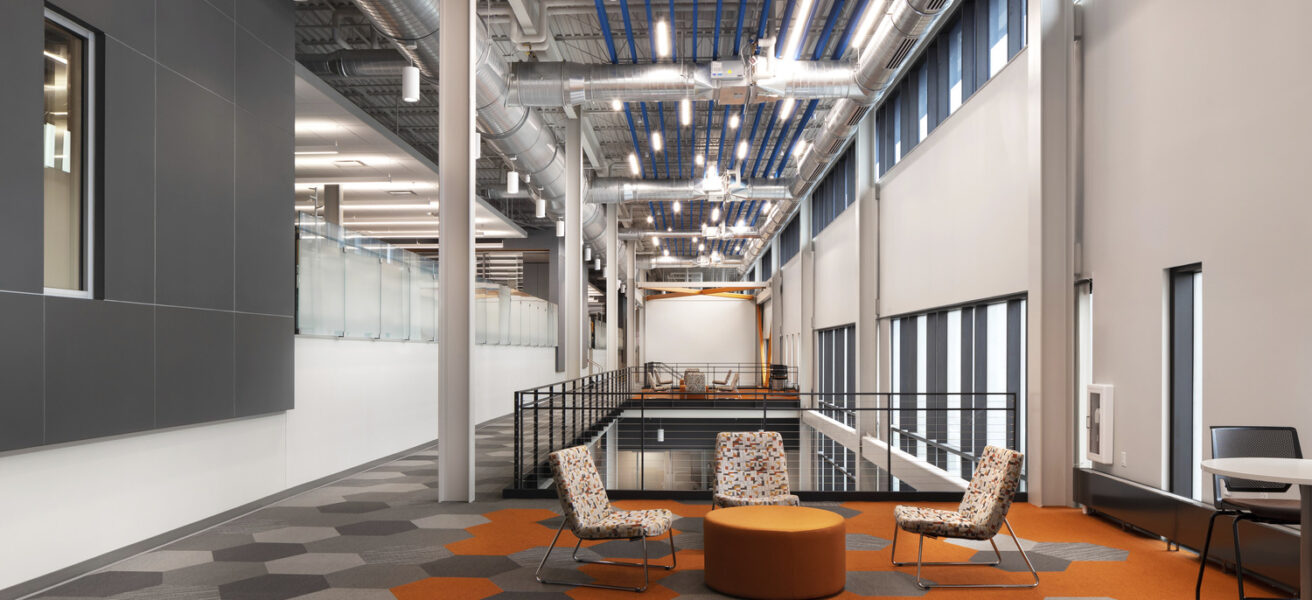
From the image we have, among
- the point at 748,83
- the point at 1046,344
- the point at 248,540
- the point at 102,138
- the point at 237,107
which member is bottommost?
the point at 248,540

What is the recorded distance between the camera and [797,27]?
309 inches

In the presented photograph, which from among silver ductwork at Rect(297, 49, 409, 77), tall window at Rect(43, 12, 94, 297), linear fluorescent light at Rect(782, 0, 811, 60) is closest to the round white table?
linear fluorescent light at Rect(782, 0, 811, 60)

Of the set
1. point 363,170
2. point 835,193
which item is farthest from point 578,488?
point 835,193

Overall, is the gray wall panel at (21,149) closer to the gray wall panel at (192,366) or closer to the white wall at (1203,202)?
the gray wall panel at (192,366)

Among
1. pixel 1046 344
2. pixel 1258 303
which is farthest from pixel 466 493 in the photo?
pixel 1258 303

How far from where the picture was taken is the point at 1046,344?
6.78 meters

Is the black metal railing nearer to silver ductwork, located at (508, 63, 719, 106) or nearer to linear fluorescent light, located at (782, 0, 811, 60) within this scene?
silver ductwork, located at (508, 63, 719, 106)

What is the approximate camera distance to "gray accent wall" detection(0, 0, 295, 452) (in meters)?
4.41

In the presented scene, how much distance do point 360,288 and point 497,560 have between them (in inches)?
194

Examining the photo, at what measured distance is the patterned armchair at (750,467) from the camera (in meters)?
5.86

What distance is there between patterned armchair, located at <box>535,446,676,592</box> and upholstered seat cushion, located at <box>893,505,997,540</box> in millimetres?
1387

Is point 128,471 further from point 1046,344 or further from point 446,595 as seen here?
point 1046,344

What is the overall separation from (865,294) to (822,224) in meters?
5.60

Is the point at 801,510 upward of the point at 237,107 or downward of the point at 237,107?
downward
